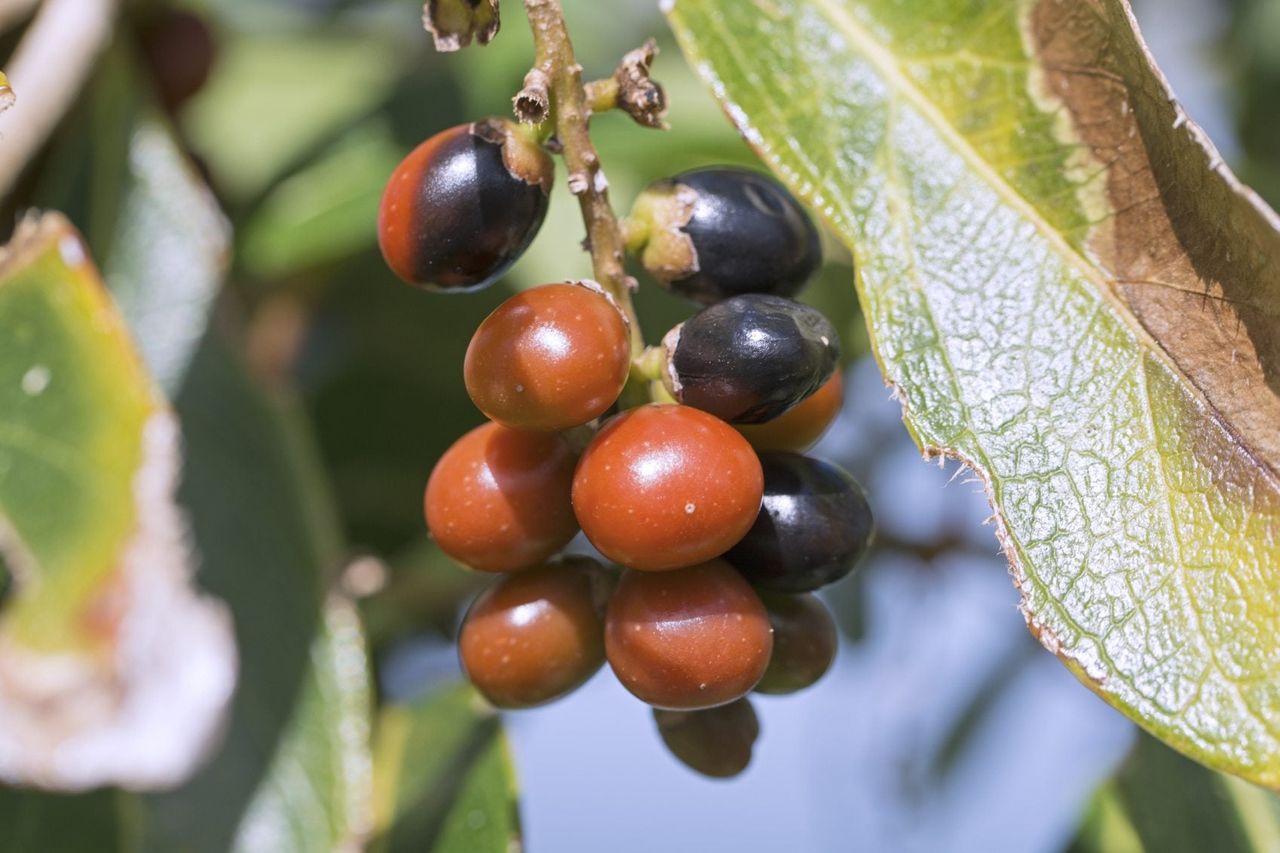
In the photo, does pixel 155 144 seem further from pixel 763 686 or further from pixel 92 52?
pixel 763 686

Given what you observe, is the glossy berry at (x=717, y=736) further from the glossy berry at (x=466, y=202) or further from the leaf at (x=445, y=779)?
the glossy berry at (x=466, y=202)

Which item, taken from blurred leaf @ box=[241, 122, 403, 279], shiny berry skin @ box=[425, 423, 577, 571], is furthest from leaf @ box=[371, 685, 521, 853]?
blurred leaf @ box=[241, 122, 403, 279]

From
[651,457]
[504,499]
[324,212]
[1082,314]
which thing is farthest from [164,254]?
[1082,314]

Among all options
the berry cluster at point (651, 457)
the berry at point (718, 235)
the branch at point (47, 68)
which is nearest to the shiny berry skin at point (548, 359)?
the berry cluster at point (651, 457)

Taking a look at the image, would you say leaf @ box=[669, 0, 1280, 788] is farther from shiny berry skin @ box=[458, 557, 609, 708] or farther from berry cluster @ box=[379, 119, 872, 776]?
shiny berry skin @ box=[458, 557, 609, 708]

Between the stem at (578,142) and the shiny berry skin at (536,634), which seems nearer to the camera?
the stem at (578,142)
